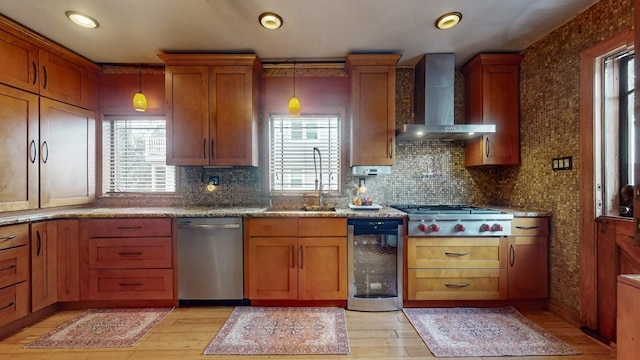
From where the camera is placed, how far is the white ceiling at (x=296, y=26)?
2096mm

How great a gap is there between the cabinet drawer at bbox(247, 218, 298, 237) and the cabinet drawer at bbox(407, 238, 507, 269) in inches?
42.5

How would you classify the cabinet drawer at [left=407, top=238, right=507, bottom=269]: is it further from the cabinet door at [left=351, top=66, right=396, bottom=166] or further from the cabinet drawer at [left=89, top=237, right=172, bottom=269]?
the cabinet drawer at [left=89, top=237, right=172, bottom=269]

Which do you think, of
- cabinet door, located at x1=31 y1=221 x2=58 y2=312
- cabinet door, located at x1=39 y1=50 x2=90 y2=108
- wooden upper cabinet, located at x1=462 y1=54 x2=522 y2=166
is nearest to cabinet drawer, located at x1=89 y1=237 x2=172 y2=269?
cabinet door, located at x1=31 y1=221 x2=58 y2=312

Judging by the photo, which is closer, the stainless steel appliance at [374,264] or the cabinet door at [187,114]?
the stainless steel appliance at [374,264]

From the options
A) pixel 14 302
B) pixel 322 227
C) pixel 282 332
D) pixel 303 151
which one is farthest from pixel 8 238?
pixel 303 151

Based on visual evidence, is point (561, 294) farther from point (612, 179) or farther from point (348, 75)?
point (348, 75)

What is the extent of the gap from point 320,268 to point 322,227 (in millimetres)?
381

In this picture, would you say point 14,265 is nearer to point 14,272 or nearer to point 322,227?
point 14,272

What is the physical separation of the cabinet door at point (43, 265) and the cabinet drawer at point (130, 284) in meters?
0.28

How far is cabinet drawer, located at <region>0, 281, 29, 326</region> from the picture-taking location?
2.06 metres

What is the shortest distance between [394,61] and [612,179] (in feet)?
6.62

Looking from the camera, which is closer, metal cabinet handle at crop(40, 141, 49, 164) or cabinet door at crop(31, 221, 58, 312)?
cabinet door at crop(31, 221, 58, 312)

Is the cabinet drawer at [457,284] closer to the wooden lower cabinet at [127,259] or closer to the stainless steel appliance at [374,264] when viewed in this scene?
the stainless steel appliance at [374,264]

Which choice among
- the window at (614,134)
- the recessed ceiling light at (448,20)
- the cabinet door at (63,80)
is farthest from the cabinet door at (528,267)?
the cabinet door at (63,80)
